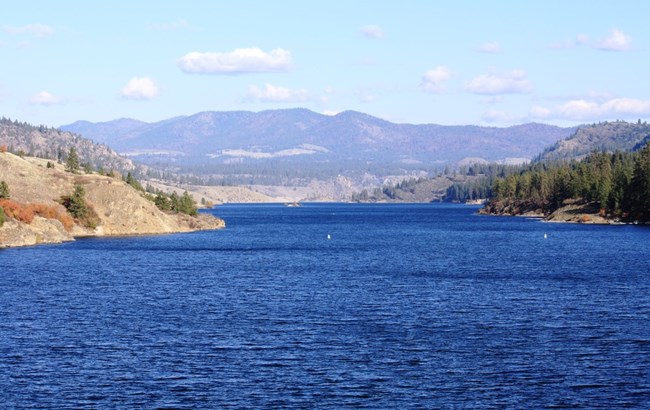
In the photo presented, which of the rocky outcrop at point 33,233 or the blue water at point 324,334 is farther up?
the rocky outcrop at point 33,233

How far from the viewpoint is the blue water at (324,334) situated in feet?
168

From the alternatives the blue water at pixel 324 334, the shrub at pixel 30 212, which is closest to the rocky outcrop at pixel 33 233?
the shrub at pixel 30 212

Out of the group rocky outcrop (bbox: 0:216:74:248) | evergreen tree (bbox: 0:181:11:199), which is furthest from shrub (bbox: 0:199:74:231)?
rocky outcrop (bbox: 0:216:74:248)

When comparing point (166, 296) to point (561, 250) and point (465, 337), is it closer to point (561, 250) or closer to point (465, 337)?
point (465, 337)

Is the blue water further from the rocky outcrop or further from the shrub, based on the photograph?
the shrub

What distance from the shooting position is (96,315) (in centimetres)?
7744

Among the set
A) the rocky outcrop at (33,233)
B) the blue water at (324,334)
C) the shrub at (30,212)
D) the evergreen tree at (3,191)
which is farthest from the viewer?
the evergreen tree at (3,191)

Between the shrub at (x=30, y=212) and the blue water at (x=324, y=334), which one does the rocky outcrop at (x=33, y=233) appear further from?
the blue water at (x=324, y=334)

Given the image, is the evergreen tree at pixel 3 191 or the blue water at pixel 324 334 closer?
the blue water at pixel 324 334

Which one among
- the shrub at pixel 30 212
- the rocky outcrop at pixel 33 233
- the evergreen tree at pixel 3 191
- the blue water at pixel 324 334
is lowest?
the blue water at pixel 324 334

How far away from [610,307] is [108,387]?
161ft

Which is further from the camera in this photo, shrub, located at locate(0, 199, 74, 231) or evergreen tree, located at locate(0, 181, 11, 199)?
evergreen tree, located at locate(0, 181, 11, 199)

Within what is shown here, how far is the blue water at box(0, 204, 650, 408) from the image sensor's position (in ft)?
168

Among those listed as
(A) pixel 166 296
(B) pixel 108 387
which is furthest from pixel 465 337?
(A) pixel 166 296
